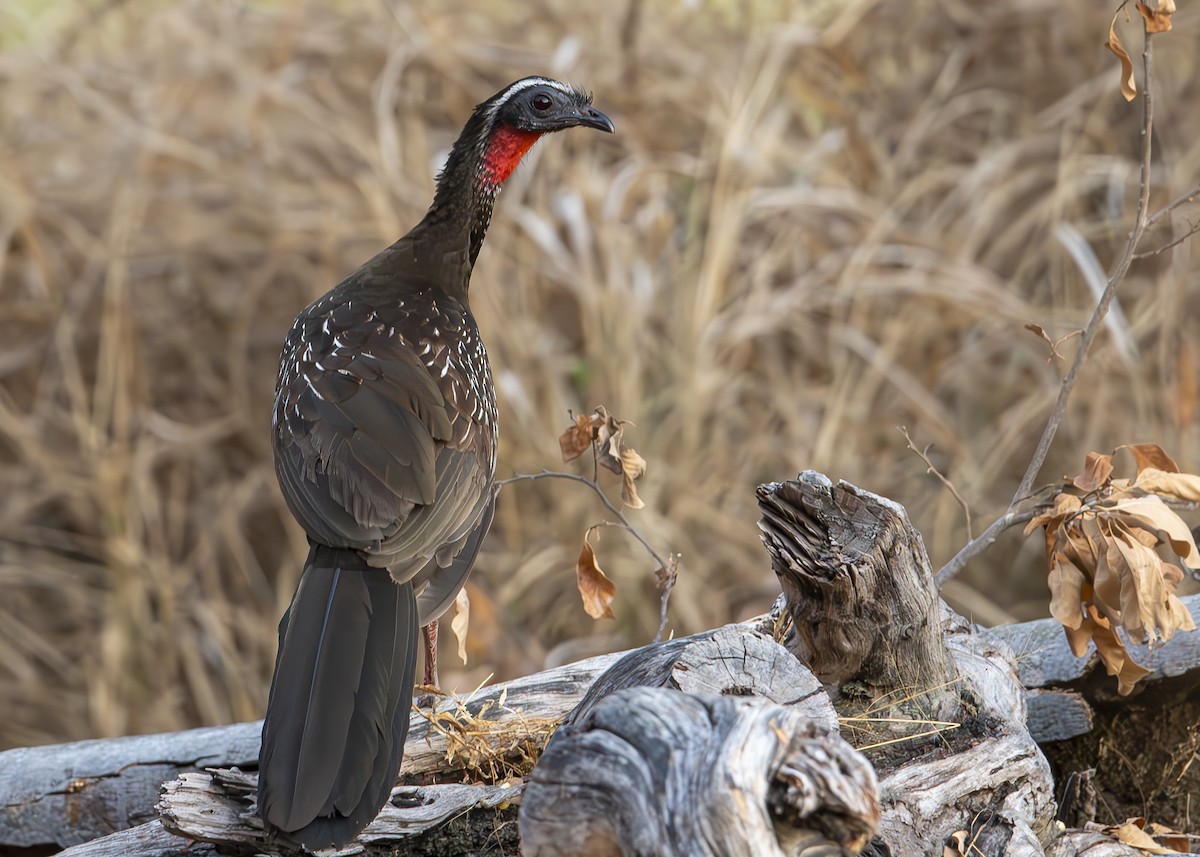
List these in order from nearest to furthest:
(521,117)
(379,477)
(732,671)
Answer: (732,671) → (379,477) → (521,117)

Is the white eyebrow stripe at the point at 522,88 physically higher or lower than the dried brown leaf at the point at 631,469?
higher

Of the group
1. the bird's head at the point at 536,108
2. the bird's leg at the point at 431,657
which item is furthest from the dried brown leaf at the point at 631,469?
the bird's head at the point at 536,108

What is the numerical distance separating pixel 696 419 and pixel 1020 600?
1.45 m

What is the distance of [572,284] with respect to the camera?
16.8 feet

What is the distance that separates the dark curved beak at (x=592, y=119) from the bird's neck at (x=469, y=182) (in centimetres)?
13

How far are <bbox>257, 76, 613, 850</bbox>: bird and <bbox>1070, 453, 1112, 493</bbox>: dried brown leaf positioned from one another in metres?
1.17

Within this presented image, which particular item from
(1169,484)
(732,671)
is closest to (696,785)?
(732,671)

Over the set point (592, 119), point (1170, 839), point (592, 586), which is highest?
point (592, 119)

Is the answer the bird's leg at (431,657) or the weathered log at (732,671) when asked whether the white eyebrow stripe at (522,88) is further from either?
the weathered log at (732,671)

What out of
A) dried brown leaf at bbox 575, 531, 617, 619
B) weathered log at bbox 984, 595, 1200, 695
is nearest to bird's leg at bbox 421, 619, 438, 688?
dried brown leaf at bbox 575, 531, 617, 619

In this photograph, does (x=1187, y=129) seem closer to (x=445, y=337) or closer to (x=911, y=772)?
(x=445, y=337)

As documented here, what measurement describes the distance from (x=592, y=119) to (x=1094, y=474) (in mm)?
1576

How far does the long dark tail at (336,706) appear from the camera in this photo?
1.90m

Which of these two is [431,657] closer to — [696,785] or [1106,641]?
[1106,641]
